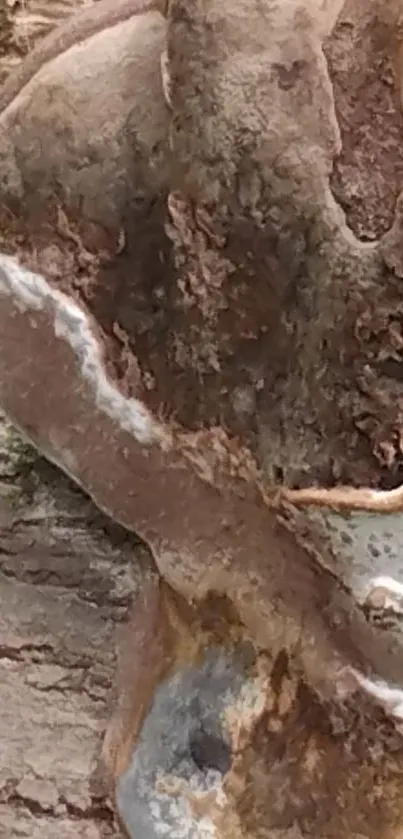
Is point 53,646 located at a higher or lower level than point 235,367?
lower

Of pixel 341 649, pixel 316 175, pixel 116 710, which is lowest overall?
pixel 116 710

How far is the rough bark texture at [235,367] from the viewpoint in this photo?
59 centimetres

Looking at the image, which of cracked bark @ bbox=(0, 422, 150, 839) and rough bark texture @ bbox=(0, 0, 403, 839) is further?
cracked bark @ bbox=(0, 422, 150, 839)

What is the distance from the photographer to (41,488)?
80cm

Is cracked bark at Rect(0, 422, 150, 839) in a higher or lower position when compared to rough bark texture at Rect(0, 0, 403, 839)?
lower

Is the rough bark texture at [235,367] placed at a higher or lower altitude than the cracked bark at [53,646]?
higher

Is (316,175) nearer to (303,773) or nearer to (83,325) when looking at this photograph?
(83,325)

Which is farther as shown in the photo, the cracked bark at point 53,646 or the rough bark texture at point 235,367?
the cracked bark at point 53,646

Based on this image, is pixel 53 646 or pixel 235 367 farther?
pixel 53 646

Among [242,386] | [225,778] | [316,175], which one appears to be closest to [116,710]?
[225,778]

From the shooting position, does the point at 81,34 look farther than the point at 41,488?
No

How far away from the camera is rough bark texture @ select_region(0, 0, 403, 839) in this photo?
0.59 metres

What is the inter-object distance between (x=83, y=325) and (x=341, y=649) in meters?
0.24

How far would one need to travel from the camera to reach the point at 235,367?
25.5 inches
